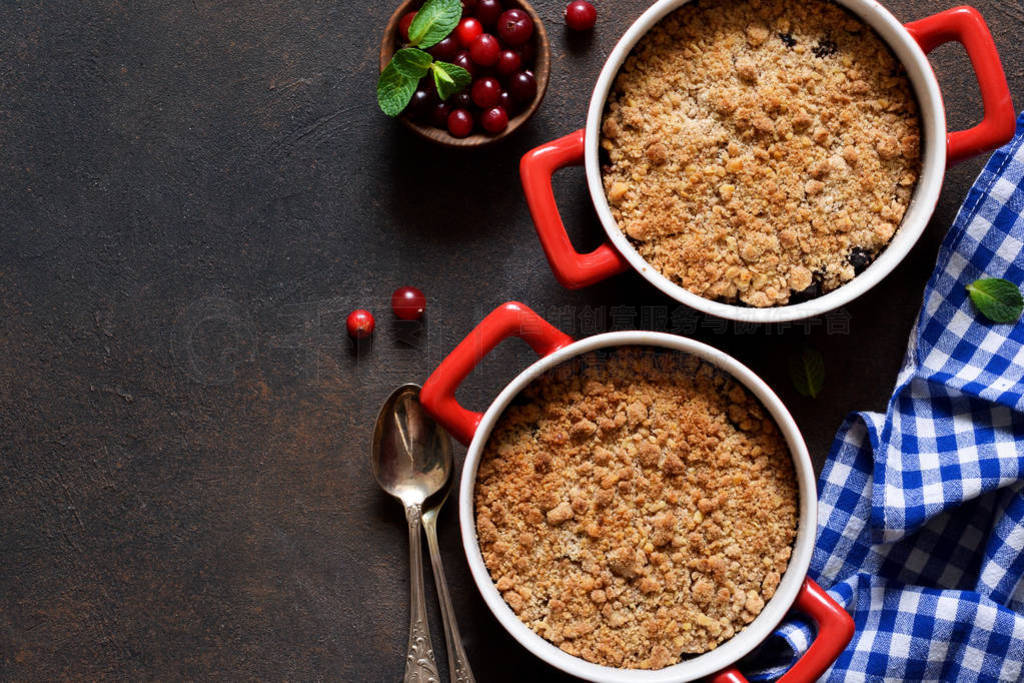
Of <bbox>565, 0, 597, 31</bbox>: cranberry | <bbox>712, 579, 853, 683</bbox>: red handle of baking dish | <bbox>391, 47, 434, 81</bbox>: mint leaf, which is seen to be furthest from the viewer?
<bbox>565, 0, 597, 31</bbox>: cranberry

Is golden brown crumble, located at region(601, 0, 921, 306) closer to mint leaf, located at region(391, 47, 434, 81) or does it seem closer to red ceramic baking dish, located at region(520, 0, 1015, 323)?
red ceramic baking dish, located at region(520, 0, 1015, 323)

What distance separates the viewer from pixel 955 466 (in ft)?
4.63

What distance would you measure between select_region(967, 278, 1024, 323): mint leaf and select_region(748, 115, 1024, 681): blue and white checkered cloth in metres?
0.02

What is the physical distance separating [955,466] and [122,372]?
4.98 ft

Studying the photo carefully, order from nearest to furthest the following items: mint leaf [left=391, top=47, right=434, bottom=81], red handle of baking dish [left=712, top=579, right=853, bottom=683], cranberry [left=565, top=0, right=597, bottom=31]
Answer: red handle of baking dish [left=712, top=579, right=853, bottom=683] → mint leaf [left=391, top=47, right=434, bottom=81] → cranberry [left=565, top=0, right=597, bottom=31]

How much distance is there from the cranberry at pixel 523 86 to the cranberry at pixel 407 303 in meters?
0.39

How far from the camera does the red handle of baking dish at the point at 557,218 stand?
126cm

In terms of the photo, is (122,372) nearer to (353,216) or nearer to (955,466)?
(353,216)

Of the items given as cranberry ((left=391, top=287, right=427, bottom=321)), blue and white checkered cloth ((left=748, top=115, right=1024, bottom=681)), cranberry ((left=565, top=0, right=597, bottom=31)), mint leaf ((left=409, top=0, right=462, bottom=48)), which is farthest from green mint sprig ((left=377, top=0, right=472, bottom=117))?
blue and white checkered cloth ((left=748, top=115, right=1024, bottom=681))

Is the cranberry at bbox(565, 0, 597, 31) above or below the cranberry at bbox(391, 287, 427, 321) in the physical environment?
above

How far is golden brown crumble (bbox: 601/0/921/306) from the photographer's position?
4.30 ft

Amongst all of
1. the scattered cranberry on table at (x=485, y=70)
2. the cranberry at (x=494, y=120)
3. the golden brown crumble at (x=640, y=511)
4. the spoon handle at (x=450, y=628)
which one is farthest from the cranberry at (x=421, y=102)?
the spoon handle at (x=450, y=628)

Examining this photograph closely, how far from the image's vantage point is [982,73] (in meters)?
1.25

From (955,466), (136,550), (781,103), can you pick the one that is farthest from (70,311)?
(955,466)
